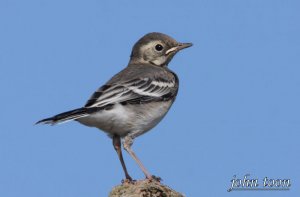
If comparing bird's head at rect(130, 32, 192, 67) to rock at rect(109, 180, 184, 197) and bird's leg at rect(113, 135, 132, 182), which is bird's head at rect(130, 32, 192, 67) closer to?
bird's leg at rect(113, 135, 132, 182)

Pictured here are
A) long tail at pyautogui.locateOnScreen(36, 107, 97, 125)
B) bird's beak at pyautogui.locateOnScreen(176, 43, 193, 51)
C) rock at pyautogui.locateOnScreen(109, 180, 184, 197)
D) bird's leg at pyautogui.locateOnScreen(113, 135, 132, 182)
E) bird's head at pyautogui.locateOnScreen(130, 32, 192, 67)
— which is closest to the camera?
rock at pyautogui.locateOnScreen(109, 180, 184, 197)

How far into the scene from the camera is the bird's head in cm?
1595

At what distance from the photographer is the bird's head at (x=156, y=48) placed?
1595 centimetres

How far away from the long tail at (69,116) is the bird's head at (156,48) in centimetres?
398

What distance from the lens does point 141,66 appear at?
1534cm

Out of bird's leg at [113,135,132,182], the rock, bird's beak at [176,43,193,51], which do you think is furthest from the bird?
the rock

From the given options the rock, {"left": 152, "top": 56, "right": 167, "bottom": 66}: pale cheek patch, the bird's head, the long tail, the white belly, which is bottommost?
the rock

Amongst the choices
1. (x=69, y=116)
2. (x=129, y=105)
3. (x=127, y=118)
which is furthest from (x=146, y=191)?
(x=129, y=105)

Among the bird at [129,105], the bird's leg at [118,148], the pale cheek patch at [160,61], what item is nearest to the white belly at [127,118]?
the bird at [129,105]

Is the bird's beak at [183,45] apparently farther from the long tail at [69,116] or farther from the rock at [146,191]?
the rock at [146,191]

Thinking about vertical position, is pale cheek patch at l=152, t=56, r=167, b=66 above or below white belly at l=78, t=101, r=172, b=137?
above

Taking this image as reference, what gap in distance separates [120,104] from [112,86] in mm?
648

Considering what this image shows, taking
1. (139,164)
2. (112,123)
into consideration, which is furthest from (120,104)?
(139,164)

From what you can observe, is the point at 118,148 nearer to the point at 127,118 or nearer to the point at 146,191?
the point at 127,118
